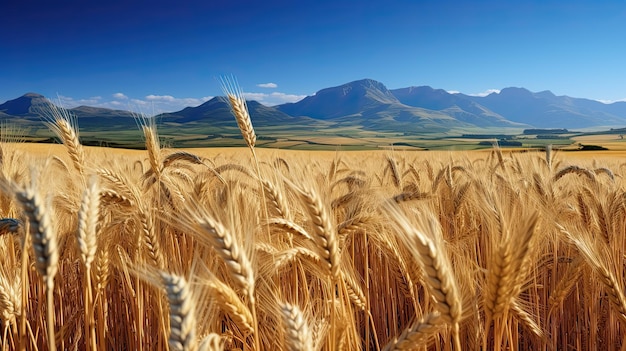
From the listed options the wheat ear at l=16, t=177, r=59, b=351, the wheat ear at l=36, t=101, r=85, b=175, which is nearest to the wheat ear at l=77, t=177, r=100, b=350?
the wheat ear at l=16, t=177, r=59, b=351

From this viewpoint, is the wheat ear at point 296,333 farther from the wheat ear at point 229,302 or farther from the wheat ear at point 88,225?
the wheat ear at point 88,225

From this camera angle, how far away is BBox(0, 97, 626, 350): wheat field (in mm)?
1046

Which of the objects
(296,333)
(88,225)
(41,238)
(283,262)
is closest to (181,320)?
(296,333)

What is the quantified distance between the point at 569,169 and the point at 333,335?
3645 mm

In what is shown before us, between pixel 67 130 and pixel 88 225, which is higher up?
pixel 67 130

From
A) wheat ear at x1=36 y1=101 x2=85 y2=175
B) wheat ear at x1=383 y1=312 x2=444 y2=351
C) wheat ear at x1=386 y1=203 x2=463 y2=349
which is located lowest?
wheat ear at x1=383 y1=312 x2=444 y2=351

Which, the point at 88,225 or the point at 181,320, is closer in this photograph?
the point at 181,320

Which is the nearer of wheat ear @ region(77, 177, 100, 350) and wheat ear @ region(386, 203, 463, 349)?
wheat ear @ region(386, 203, 463, 349)

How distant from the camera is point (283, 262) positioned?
4.94ft

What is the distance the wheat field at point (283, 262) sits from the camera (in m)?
1.05

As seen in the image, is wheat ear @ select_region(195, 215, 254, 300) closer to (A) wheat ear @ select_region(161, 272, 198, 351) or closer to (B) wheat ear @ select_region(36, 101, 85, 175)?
(A) wheat ear @ select_region(161, 272, 198, 351)

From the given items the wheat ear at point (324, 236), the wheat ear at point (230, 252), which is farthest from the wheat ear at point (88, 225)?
the wheat ear at point (324, 236)

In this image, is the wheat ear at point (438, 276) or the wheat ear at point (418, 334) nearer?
the wheat ear at point (438, 276)

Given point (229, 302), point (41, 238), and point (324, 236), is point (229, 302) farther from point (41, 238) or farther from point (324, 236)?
point (41, 238)
